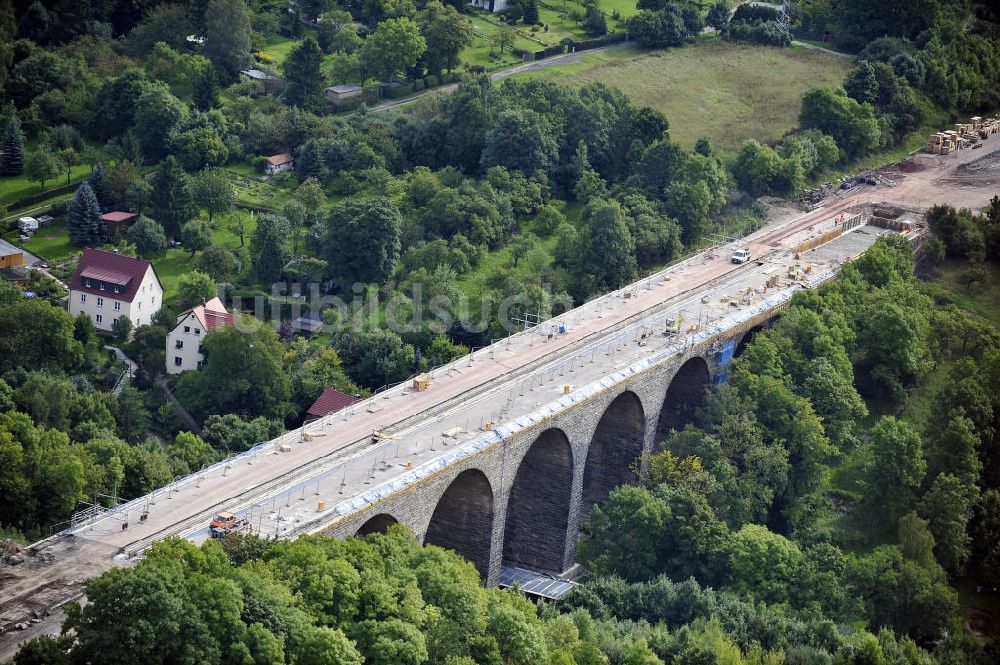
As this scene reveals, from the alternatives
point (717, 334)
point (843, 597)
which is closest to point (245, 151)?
point (717, 334)

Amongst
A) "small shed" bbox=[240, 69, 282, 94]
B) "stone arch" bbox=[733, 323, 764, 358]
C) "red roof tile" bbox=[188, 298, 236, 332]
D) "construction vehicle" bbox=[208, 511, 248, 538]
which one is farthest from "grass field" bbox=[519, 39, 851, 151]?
"construction vehicle" bbox=[208, 511, 248, 538]

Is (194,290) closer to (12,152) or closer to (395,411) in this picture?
(12,152)

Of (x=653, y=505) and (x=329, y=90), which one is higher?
(x=329, y=90)

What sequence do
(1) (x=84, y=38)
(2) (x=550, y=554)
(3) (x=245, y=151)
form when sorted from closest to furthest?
(2) (x=550, y=554) → (3) (x=245, y=151) → (1) (x=84, y=38)

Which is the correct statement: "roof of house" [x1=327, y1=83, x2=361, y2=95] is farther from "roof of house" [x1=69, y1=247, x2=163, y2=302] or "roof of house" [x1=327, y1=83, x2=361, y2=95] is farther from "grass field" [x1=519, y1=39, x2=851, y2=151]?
"roof of house" [x1=69, y1=247, x2=163, y2=302]

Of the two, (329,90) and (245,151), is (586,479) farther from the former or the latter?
(329,90)

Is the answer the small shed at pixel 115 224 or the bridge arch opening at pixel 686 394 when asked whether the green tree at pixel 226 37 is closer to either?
the small shed at pixel 115 224
